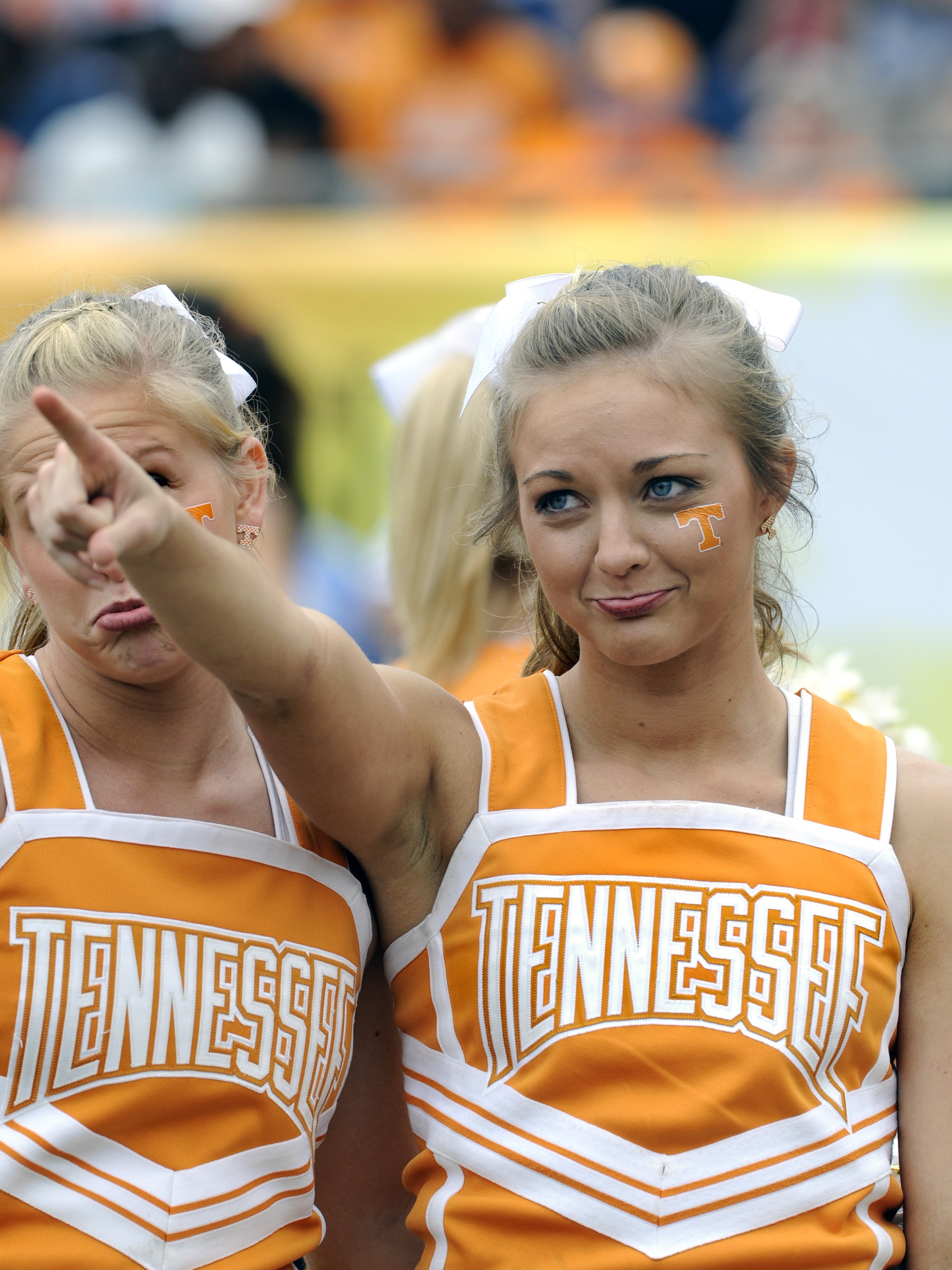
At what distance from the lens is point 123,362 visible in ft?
5.64

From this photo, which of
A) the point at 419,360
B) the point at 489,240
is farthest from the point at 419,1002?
the point at 489,240

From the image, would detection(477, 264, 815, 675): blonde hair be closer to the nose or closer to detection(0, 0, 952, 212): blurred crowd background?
the nose

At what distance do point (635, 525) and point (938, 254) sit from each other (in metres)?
4.39

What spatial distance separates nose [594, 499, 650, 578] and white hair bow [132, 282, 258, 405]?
0.51 m

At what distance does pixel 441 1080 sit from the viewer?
5.76 ft

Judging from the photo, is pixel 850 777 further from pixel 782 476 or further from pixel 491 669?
pixel 491 669

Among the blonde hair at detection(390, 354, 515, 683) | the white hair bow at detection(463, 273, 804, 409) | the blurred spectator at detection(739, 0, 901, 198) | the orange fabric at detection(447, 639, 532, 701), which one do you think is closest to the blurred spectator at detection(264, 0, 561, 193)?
the blurred spectator at detection(739, 0, 901, 198)

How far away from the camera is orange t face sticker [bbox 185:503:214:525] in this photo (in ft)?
5.54

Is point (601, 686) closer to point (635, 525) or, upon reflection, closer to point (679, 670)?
point (679, 670)

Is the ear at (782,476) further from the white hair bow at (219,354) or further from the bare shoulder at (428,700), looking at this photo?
the white hair bow at (219,354)

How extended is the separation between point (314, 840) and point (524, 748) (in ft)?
0.92

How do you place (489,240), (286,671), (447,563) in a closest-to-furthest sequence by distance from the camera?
(286,671), (447,563), (489,240)

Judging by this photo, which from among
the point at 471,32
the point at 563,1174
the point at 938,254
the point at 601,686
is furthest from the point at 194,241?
the point at 563,1174

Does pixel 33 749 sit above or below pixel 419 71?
above
